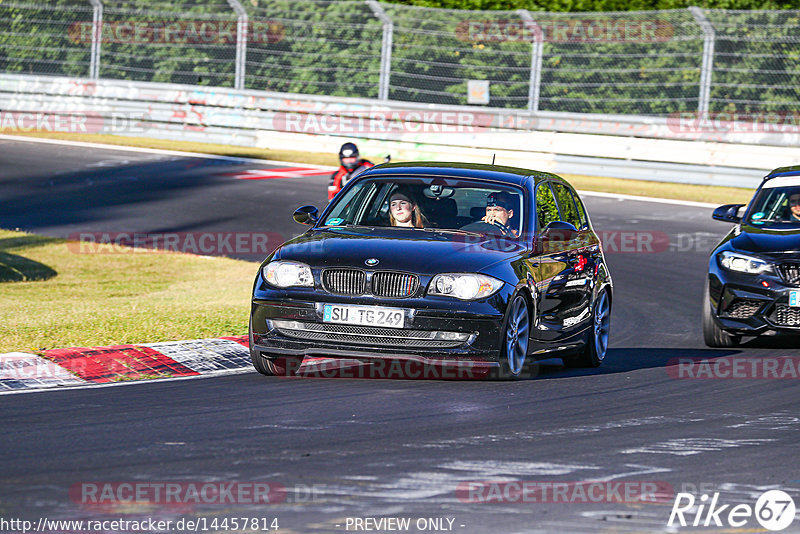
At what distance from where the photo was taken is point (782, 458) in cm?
705

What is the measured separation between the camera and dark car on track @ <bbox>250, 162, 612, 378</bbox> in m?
8.84

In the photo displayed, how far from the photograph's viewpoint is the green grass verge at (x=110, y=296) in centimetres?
1081

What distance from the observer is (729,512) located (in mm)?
5828

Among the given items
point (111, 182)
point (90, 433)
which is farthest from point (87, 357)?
point (111, 182)

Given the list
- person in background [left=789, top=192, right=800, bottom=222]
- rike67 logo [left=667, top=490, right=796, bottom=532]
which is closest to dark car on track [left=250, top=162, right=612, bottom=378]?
person in background [left=789, top=192, right=800, bottom=222]

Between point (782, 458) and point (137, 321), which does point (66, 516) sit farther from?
point (137, 321)

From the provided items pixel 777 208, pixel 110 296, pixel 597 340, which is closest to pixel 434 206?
pixel 597 340

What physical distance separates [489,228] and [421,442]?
10.0ft

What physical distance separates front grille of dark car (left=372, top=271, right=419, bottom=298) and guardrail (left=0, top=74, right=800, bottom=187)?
16252 millimetres

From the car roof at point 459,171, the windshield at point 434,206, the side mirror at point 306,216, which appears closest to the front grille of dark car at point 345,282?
the windshield at point 434,206

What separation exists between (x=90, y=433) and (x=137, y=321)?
446 centimetres

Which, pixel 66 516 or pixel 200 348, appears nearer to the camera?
pixel 66 516

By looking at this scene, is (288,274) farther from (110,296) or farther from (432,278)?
(110,296)

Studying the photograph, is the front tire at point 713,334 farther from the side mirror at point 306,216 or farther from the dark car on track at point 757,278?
the side mirror at point 306,216
